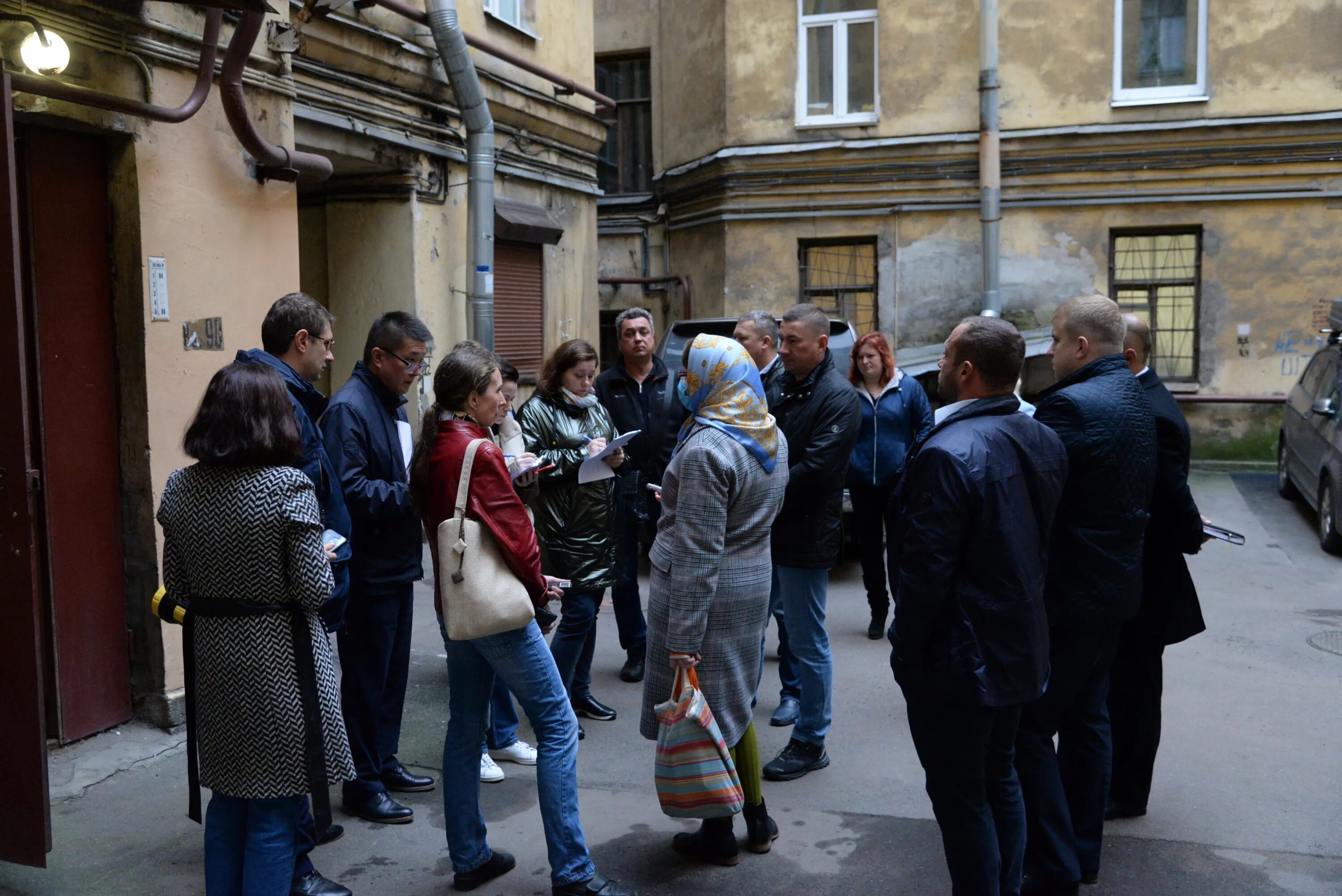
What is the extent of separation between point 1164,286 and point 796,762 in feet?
37.7

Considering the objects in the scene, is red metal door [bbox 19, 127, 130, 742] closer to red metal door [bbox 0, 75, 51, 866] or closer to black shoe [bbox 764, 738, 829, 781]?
red metal door [bbox 0, 75, 51, 866]

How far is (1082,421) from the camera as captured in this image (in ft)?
11.6

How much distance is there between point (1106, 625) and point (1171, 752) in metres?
1.85

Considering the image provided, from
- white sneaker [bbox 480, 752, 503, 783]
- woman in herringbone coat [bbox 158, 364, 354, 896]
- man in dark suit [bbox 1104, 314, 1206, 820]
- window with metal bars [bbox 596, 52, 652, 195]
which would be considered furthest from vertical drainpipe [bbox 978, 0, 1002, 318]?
woman in herringbone coat [bbox 158, 364, 354, 896]

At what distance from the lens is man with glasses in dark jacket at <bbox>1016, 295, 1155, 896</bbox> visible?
3516 mm

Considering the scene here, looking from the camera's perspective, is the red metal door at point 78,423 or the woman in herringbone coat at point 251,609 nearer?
the woman in herringbone coat at point 251,609

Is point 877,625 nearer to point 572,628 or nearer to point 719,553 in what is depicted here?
point 572,628

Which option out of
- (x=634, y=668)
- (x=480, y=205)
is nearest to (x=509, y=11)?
(x=480, y=205)

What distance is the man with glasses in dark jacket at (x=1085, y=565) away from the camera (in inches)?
138

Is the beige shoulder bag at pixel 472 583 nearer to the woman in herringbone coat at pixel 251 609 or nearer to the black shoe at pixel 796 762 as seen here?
the woman in herringbone coat at pixel 251 609

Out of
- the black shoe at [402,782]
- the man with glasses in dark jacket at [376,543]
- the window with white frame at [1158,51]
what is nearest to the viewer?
the man with glasses in dark jacket at [376,543]

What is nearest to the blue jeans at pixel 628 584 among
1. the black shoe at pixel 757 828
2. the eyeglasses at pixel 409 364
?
the eyeglasses at pixel 409 364

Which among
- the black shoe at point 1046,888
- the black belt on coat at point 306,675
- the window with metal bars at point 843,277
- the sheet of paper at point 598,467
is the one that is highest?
the window with metal bars at point 843,277

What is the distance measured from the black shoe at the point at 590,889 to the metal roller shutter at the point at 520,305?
636 centimetres
